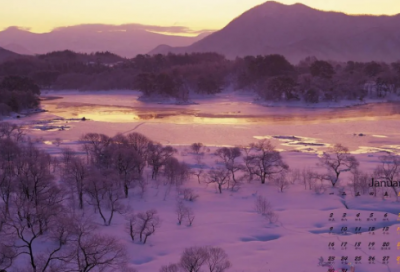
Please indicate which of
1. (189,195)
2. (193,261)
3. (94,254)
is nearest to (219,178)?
(189,195)

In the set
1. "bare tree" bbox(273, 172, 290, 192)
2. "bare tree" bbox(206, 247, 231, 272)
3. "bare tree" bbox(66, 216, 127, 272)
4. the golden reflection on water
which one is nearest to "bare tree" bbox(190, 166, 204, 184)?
"bare tree" bbox(273, 172, 290, 192)

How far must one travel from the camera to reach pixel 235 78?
6144 cm

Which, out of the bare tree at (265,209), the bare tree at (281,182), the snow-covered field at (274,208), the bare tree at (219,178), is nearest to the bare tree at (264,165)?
the bare tree at (281,182)

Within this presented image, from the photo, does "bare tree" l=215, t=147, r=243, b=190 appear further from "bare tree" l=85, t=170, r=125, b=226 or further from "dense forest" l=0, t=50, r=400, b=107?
"dense forest" l=0, t=50, r=400, b=107

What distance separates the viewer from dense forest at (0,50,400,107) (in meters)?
42.1

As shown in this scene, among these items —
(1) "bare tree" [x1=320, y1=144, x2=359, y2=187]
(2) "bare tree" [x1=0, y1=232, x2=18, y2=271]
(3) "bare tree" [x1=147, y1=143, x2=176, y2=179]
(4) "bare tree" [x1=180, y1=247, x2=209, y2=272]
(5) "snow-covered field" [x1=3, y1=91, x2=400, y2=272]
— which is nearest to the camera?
(4) "bare tree" [x1=180, y1=247, x2=209, y2=272]

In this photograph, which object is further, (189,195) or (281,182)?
(281,182)

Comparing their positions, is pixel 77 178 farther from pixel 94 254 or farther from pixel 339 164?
pixel 339 164

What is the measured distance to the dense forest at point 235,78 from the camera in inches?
1656

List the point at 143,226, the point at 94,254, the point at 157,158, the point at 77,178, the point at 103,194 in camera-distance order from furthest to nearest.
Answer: the point at 157,158
the point at 77,178
the point at 103,194
the point at 143,226
the point at 94,254

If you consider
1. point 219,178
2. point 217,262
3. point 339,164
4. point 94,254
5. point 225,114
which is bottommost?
point 217,262

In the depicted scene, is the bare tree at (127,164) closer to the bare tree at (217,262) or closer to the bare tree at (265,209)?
the bare tree at (265,209)

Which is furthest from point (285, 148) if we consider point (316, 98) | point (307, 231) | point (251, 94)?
point (251, 94)

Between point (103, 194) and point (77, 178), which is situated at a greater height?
point (77, 178)
